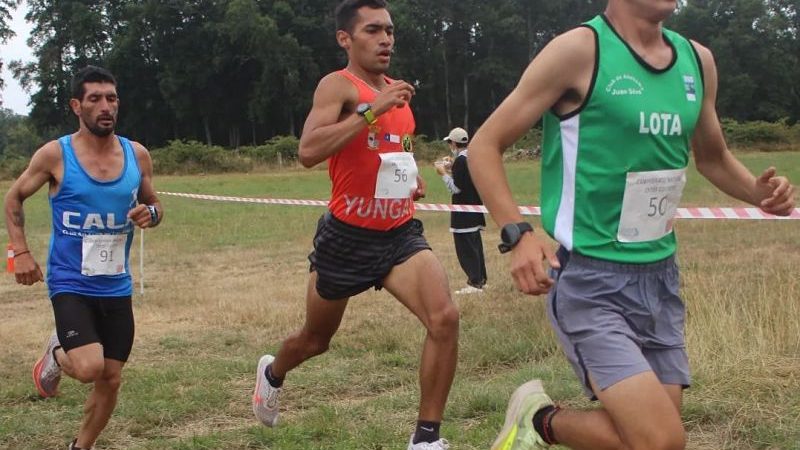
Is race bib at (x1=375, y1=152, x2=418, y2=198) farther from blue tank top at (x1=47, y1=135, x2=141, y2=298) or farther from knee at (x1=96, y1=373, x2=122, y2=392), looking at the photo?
knee at (x1=96, y1=373, x2=122, y2=392)

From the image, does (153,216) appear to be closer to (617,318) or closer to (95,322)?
(95,322)

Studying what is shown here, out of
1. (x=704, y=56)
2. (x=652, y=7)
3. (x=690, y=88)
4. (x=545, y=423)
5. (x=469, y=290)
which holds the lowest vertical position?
(x=469, y=290)

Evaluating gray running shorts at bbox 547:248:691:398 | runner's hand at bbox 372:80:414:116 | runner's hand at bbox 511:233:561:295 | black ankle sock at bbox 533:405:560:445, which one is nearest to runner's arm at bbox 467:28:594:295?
runner's hand at bbox 511:233:561:295

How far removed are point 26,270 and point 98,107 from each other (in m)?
0.99

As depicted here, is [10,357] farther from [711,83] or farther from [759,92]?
[759,92]

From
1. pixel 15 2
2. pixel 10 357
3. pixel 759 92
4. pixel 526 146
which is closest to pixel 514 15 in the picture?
pixel 759 92

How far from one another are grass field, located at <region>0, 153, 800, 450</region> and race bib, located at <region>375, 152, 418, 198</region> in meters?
1.33

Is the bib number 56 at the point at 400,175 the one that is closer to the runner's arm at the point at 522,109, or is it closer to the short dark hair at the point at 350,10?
the short dark hair at the point at 350,10

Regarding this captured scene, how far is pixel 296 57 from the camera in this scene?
62.7 m

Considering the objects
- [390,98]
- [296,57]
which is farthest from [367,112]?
[296,57]

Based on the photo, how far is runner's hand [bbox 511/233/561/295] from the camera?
2.69m

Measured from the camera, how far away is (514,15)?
67875 mm

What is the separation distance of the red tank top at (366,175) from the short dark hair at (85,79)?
1.42 metres

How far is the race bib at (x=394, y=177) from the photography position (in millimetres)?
4508
